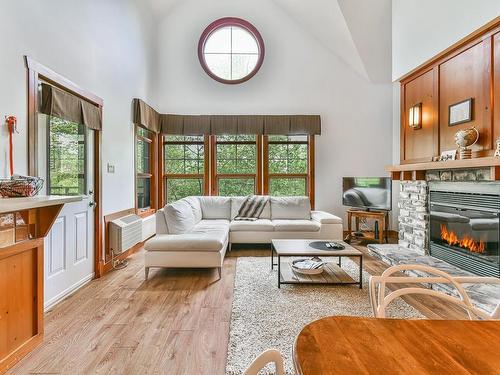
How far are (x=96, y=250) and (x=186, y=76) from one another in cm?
364

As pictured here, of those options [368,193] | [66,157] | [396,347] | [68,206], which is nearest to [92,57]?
[66,157]

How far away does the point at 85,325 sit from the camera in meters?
2.29

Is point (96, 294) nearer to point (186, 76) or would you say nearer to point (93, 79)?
point (93, 79)

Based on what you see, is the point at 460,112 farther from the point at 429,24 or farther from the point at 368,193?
the point at 368,193

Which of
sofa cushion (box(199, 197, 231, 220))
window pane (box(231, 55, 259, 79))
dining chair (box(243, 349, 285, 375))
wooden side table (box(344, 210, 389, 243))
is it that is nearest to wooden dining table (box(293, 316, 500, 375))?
dining chair (box(243, 349, 285, 375))

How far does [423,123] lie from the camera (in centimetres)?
362

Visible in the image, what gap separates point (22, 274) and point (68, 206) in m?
1.13

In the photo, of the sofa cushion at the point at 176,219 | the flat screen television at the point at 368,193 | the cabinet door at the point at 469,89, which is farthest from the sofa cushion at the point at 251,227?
the cabinet door at the point at 469,89

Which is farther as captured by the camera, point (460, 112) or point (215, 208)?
point (215, 208)

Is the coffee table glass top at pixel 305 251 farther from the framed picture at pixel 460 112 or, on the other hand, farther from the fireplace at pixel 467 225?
the framed picture at pixel 460 112

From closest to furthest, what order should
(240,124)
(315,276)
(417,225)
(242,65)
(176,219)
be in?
(315,276) → (176,219) → (417,225) → (240,124) → (242,65)

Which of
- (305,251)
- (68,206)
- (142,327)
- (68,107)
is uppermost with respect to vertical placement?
(68,107)

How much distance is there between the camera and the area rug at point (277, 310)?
1938 mm

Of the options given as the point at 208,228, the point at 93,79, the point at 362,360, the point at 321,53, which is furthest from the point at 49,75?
the point at 321,53
